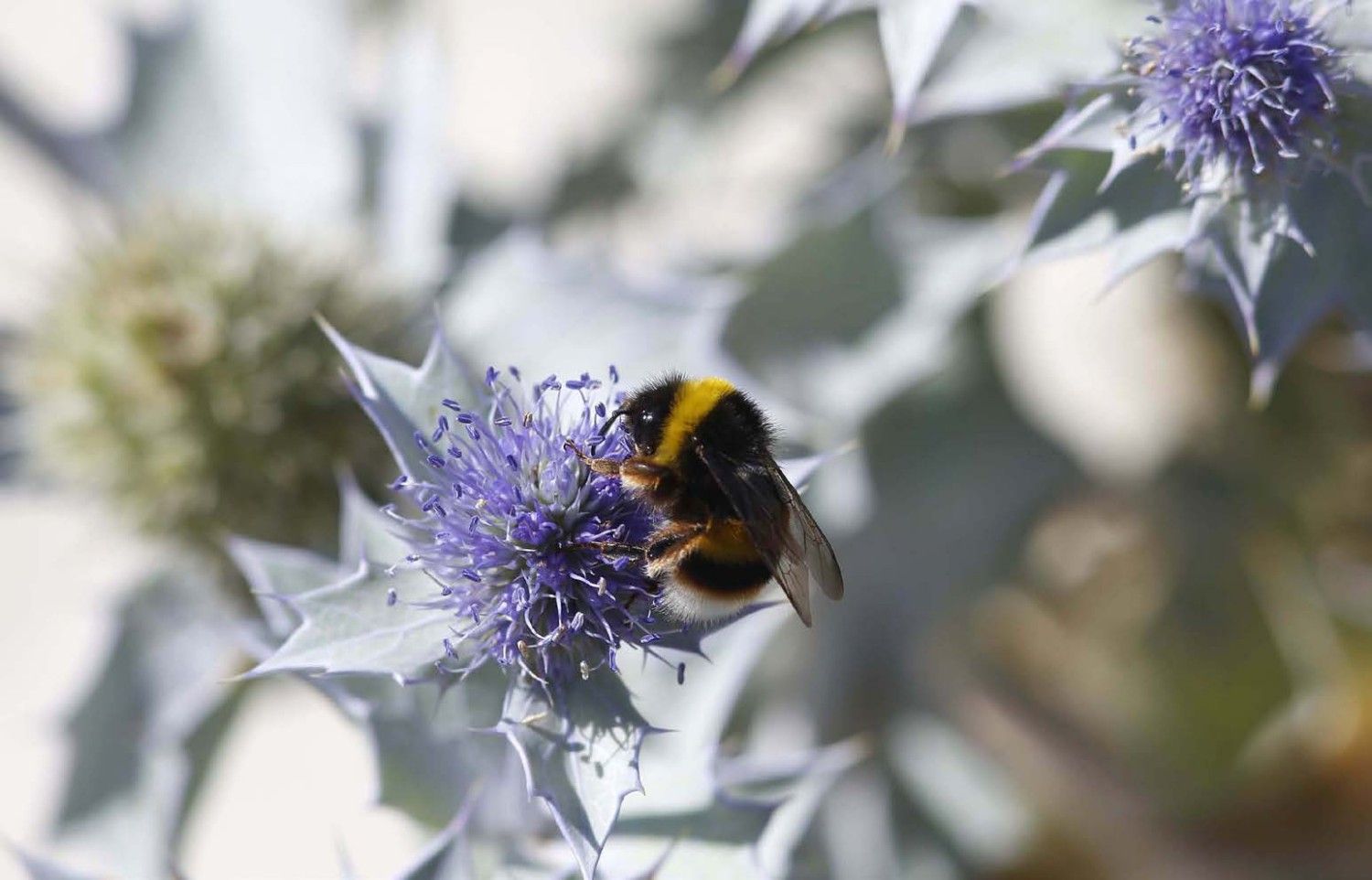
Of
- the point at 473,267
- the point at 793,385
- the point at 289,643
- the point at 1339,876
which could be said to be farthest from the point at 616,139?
the point at 1339,876

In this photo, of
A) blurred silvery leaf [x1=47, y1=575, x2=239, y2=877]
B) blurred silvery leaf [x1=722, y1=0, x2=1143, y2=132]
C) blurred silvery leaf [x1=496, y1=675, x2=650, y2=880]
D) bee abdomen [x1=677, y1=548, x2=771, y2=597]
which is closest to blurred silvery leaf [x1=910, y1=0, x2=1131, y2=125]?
blurred silvery leaf [x1=722, y1=0, x2=1143, y2=132]

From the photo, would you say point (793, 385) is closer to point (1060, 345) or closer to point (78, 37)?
point (1060, 345)

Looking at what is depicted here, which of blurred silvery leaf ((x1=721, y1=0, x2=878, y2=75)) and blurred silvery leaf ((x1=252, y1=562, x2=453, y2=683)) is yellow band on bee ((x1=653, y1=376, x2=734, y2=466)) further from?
blurred silvery leaf ((x1=721, y1=0, x2=878, y2=75))

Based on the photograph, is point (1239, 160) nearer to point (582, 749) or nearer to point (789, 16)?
point (789, 16)

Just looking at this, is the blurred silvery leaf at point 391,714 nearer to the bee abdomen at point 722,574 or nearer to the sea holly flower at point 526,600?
the sea holly flower at point 526,600

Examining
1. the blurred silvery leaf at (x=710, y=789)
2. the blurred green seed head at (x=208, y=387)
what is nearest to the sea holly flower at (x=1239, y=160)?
the blurred silvery leaf at (x=710, y=789)

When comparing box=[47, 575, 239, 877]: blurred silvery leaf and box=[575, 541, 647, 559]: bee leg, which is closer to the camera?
box=[575, 541, 647, 559]: bee leg

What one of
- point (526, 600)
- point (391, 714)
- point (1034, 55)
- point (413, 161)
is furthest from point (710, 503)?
point (413, 161)
